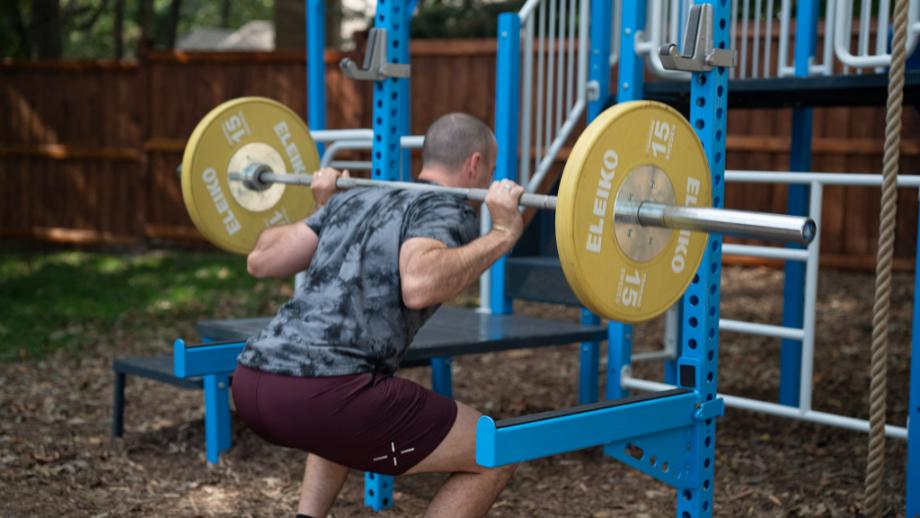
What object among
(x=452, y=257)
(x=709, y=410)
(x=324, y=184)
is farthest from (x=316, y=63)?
(x=709, y=410)

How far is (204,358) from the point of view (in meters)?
3.33

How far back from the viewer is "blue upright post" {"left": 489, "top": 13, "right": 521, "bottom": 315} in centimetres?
452

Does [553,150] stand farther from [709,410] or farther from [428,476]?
[709,410]

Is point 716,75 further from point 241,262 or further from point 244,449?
point 241,262

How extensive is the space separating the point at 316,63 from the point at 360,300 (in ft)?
8.43

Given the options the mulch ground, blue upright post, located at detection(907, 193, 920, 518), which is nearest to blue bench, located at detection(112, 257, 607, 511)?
the mulch ground

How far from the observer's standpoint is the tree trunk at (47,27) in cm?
1277

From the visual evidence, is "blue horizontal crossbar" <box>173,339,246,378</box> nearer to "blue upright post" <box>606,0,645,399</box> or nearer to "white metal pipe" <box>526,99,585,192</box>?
"blue upright post" <box>606,0,645,399</box>

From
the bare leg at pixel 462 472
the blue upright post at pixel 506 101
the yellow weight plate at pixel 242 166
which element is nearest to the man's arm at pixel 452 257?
the bare leg at pixel 462 472

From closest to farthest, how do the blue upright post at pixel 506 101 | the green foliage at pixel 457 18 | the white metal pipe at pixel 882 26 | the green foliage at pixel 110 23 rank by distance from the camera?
1. the white metal pipe at pixel 882 26
2. the blue upright post at pixel 506 101
3. the green foliage at pixel 457 18
4. the green foliage at pixel 110 23

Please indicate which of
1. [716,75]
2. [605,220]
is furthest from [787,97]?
[605,220]

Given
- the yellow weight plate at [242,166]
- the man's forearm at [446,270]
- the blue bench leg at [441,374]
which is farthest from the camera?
the blue bench leg at [441,374]

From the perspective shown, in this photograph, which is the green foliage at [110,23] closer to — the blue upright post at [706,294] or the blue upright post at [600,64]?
the blue upright post at [600,64]

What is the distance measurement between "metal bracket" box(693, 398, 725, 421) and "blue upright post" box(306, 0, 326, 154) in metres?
2.81
